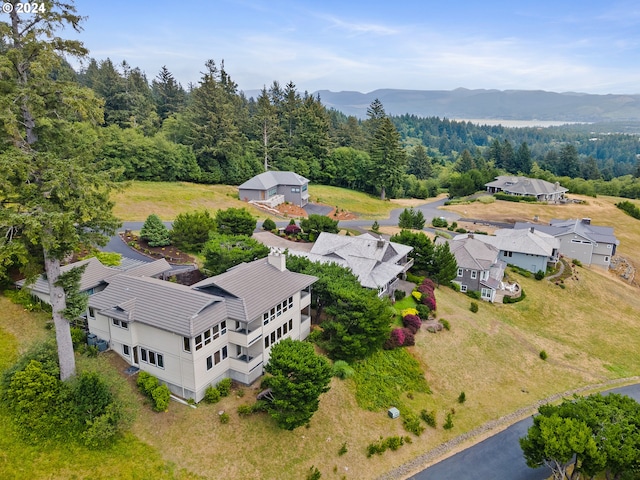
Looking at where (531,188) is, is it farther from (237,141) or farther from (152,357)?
(152,357)

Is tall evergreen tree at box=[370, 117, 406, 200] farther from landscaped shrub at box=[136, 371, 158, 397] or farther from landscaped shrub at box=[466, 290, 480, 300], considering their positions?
landscaped shrub at box=[136, 371, 158, 397]

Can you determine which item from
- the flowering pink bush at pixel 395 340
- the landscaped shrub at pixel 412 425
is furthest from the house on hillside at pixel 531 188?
the landscaped shrub at pixel 412 425

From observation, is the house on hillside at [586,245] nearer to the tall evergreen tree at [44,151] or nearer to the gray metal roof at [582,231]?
the gray metal roof at [582,231]

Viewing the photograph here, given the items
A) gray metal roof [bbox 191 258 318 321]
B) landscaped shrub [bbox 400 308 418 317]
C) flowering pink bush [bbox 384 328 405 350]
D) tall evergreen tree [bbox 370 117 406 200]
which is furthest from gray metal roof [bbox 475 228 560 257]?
gray metal roof [bbox 191 258 318 321]

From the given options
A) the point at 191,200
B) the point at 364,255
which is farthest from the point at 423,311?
the point at 191,200

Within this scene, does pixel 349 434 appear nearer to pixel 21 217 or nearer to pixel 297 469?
pixel 297 469

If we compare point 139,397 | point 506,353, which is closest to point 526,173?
point 506,353

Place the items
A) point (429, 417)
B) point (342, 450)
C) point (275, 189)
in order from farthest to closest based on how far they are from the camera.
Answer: point (275, 189) → point (429, 417) → point (342, 450)
